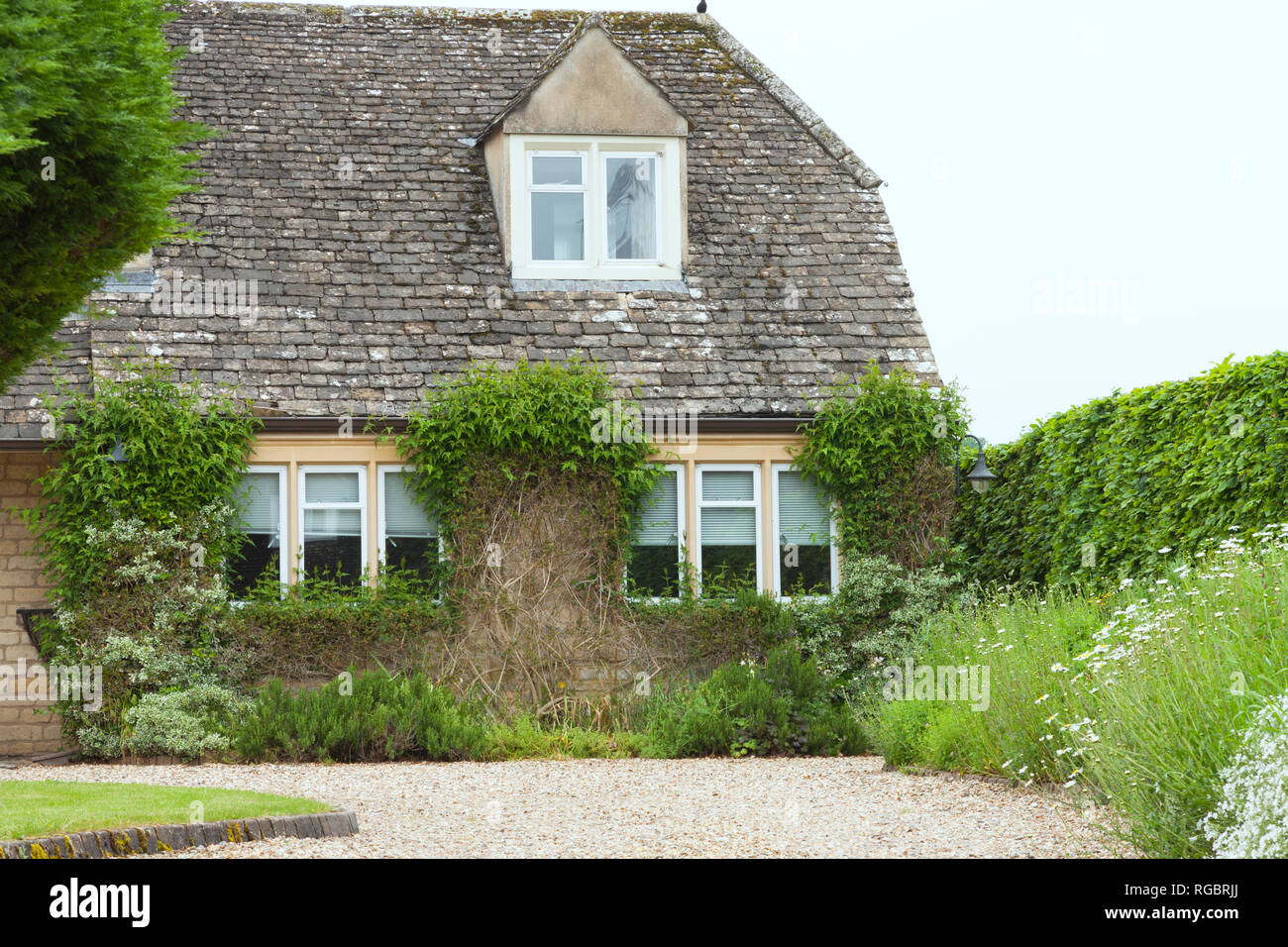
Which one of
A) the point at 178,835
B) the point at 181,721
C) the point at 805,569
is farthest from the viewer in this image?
the point at 805,569

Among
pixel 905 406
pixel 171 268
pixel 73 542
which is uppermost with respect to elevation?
pixel 171 268

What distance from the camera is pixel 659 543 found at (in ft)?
44.6

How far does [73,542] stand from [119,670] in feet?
4.10

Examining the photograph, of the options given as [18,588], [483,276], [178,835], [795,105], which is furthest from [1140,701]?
[795,105]

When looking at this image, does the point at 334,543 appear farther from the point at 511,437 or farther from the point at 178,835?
the point at 178,835

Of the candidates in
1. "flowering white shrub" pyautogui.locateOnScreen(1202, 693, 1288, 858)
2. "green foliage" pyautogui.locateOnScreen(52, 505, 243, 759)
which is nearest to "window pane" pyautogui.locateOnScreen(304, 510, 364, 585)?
"green foliage" pyautogui.locateOnScreen(52, 505, 243, 759)

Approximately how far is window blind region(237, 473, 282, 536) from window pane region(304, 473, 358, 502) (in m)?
0.29

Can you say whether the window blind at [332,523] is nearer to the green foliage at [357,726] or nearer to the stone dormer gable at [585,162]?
the green foliage at [357,726]

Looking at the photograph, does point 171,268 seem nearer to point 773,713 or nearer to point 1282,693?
point 773,713

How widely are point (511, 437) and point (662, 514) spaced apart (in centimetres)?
177

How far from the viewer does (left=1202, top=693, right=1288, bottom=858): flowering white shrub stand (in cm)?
513

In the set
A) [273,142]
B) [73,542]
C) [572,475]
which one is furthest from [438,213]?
[73,542]

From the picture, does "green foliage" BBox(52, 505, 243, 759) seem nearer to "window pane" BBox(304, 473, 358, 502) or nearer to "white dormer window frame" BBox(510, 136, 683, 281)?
"window pane" BBox(304, 473, 358, 502)

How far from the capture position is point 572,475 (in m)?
13.2
